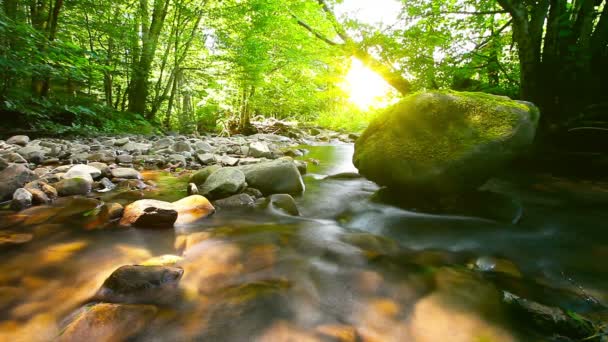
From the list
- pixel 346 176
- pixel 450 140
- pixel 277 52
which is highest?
pixel 277 52

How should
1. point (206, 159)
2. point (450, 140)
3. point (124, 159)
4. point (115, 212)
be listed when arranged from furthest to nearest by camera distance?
point (206, 159) → point (124, 159) → point (450, 140) → point (115, 212)

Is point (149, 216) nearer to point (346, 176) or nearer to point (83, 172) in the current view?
point (83, 172)

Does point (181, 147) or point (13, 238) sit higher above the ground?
point (181, 147)

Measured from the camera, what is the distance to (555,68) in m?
4.29

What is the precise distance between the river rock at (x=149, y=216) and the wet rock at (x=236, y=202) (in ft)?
2.29

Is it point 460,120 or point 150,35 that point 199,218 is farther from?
point 150,35

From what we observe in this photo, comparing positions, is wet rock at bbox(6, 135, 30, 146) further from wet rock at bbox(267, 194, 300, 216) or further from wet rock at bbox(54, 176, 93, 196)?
wet rock at bbox(267, 194, 300, 216)

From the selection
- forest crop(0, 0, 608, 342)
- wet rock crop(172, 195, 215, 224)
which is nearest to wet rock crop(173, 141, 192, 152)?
forest crop(0, 0, 608, 342)

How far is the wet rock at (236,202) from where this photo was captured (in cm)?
327

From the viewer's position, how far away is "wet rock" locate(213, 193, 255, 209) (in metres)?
3.27

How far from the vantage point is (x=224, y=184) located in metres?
3.47

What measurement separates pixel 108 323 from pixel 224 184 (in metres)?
2.20

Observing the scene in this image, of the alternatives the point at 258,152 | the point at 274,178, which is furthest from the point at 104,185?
the point at 258,152

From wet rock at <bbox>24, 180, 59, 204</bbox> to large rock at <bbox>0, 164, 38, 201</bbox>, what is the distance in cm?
8
